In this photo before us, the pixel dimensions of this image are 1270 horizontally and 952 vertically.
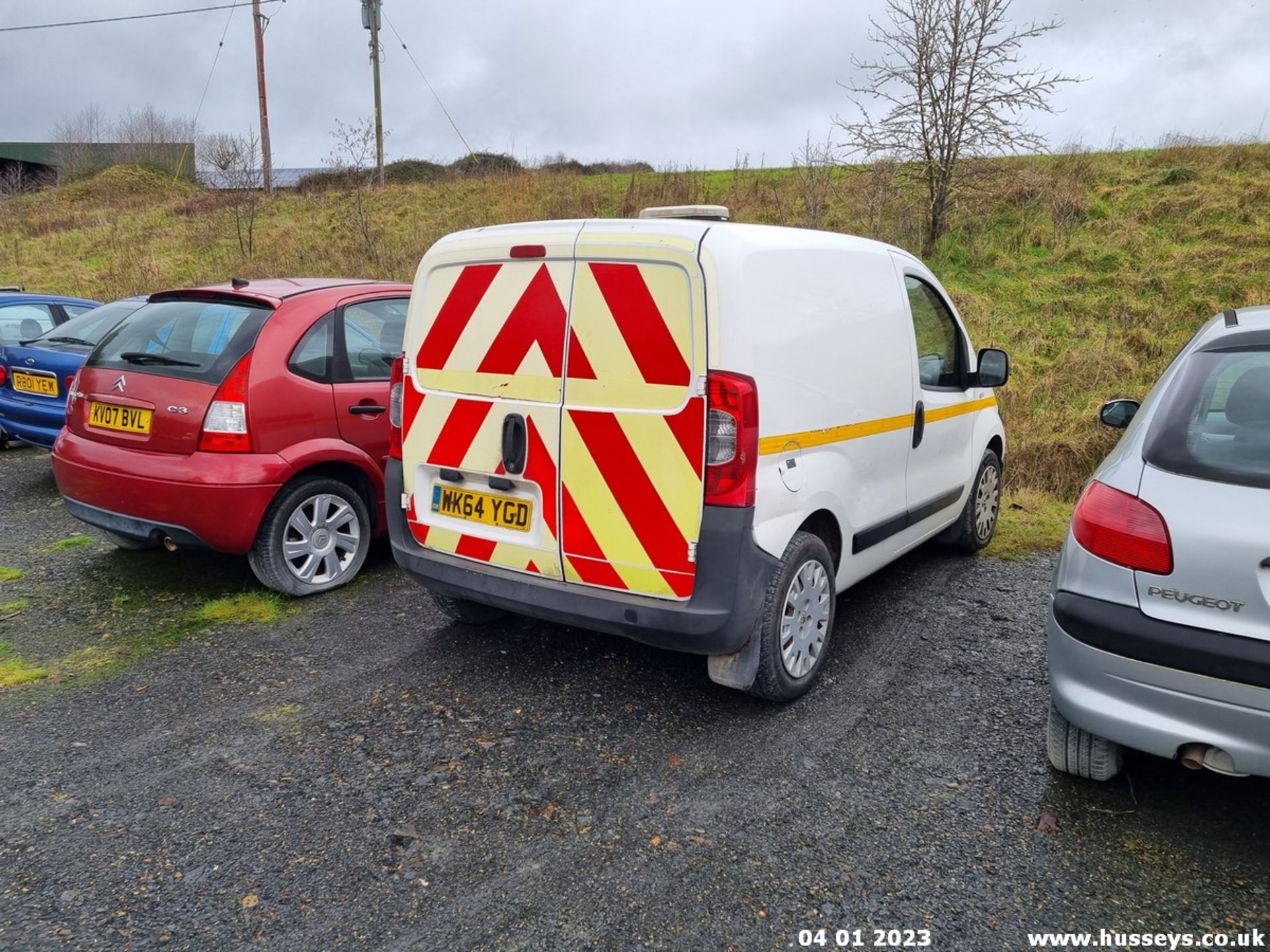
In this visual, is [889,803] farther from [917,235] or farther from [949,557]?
[917,235]

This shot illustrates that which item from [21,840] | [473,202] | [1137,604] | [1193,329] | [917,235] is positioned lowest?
[21,840]

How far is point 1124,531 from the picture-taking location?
256 cm

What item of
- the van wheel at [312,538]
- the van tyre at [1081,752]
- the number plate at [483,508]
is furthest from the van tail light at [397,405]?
the van tyre at [1081,752]

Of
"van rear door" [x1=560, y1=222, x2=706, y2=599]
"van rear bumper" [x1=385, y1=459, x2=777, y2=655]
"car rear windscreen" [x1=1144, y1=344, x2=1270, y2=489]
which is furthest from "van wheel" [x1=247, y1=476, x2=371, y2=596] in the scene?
"car rear windscreen" [x1=1144, y1=344, x2=1270, y2=489]

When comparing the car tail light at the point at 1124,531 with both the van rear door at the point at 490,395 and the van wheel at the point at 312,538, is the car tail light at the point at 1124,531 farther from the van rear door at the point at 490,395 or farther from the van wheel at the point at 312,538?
the van wheel at the point at 312,538

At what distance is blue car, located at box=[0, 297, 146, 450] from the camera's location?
22.9ft

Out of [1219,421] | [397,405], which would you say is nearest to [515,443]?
[397,405]

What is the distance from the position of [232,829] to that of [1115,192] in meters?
17.0

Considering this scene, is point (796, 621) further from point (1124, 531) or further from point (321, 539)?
point (321, 539)

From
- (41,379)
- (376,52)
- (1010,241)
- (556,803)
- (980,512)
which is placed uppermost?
(376,52)

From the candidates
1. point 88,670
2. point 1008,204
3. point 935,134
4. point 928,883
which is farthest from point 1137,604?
point 1008,204

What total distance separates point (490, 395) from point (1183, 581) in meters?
2.45

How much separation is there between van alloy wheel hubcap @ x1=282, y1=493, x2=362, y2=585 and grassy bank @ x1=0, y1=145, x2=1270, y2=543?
5361 mm

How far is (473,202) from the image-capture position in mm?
21234
